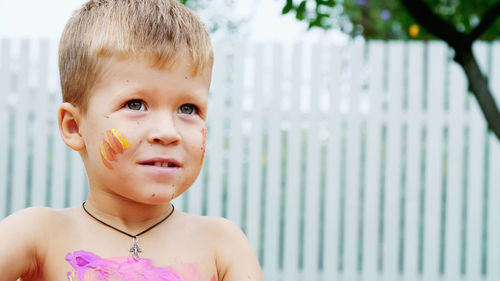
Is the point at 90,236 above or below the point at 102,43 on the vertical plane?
below

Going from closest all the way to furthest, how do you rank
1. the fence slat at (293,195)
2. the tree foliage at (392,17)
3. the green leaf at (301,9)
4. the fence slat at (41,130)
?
the green leaf at (301,9) < the fence slat at (293,195) < the fence slat at (41,130) < the tree foliage at (392,17)

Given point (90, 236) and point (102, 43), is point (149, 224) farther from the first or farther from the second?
point (102, 43)

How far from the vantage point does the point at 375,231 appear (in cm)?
652

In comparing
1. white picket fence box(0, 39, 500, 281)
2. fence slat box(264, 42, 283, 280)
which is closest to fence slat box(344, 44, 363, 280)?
white picket fence box(0, 39, 500, 281)

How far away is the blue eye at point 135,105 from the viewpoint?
59.4 inches

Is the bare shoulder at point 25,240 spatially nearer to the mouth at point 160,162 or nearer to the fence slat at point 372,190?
the mouth at point 160,162

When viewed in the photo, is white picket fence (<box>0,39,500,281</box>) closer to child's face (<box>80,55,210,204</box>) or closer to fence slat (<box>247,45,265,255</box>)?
fence slat (<box>247,45,265,255</box>)

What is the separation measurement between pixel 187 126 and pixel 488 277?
604 cm

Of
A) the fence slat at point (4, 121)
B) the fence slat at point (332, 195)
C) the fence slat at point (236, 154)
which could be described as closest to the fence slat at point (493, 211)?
the fence slat at point (332, 195)

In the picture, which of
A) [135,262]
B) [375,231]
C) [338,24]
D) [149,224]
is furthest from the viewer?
[338,24]

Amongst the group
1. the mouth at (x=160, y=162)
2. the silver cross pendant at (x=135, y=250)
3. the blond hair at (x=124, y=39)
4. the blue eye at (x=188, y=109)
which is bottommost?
the silver cross pendant at (x=135, y=250)

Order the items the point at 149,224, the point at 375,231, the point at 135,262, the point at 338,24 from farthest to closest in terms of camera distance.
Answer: the point at 338,24, the point at 375,231, the point at 149,224, the point at 135,262

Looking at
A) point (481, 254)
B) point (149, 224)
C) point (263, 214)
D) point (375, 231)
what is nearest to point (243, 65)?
point (263, 214)

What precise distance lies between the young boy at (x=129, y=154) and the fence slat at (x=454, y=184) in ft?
17.8
